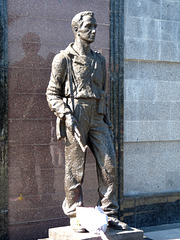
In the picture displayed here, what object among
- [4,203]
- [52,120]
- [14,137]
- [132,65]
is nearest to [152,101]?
[132,65]

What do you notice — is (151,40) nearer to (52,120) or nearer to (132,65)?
(132,65)

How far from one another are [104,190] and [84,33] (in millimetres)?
2042

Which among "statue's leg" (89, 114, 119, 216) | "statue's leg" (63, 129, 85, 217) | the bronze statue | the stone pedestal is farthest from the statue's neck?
the stone pedestal

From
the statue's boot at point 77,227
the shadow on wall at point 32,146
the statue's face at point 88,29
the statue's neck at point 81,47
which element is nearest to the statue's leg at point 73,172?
the statue's boot at point 77,227

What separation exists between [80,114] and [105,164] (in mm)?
720

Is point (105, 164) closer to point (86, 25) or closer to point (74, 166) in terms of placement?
point (74, 166)

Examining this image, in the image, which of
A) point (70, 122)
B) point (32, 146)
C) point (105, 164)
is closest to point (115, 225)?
point (105, 164)

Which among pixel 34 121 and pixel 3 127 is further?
pixel 34 121

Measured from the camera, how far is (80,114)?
554 centimetres

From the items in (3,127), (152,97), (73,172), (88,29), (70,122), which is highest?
(88,29)

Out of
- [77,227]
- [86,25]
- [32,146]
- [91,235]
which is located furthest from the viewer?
[32,146]

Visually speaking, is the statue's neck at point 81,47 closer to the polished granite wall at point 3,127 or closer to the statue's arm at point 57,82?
the statue's arm at point 57,82

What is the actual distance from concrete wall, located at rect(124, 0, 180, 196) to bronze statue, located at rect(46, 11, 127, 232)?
2142 millimetres

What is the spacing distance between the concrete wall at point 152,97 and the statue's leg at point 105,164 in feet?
6.93
